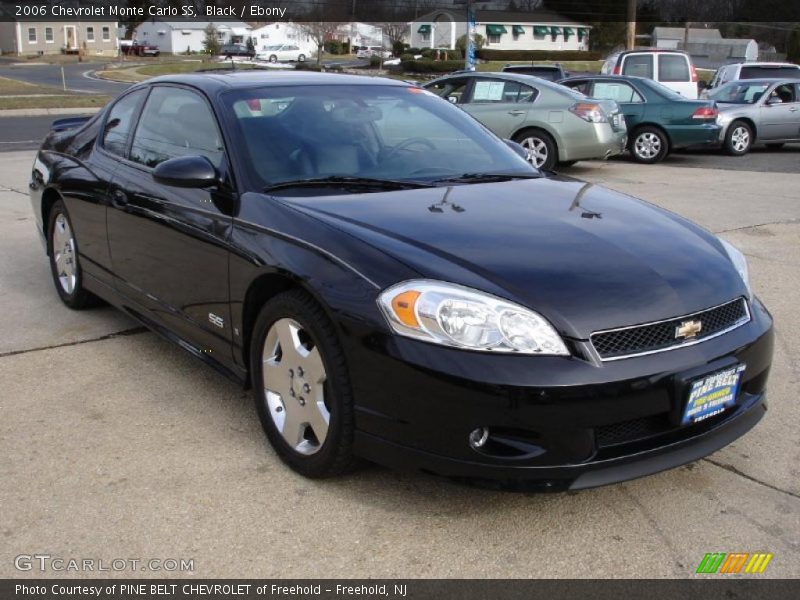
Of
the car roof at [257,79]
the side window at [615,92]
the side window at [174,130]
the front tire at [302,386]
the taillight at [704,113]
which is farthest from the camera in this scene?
the side window at [615,92]

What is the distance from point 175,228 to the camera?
4.16 metres

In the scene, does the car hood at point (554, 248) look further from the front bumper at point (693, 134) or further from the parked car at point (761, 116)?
the parked car at point (761, 116)

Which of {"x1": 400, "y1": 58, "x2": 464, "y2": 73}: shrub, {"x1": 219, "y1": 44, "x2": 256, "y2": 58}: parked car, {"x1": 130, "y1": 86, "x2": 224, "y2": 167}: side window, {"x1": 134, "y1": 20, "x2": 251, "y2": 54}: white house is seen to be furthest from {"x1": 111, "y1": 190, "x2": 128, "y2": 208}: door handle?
{"x1": 134, "y1": 20, "x2": 251, "y2": 54}: white house

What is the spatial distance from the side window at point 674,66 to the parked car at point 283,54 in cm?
5060

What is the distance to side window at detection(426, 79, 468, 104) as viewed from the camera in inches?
550

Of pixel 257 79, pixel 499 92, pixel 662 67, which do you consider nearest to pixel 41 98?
pixel 662 67

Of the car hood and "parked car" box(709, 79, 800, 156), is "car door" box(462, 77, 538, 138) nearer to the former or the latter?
"parked car" box(709, 79, 800, 156)

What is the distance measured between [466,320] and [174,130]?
7.65 feet

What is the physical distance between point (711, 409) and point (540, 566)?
846 mm

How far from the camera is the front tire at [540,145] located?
13.1 meters

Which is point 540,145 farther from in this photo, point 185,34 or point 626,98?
point 185,34

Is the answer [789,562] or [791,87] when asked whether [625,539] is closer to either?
[789,562]

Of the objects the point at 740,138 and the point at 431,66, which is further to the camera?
the point at 431,66

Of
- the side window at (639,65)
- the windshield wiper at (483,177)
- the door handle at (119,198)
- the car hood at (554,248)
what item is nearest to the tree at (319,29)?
the side window at (639,65)
